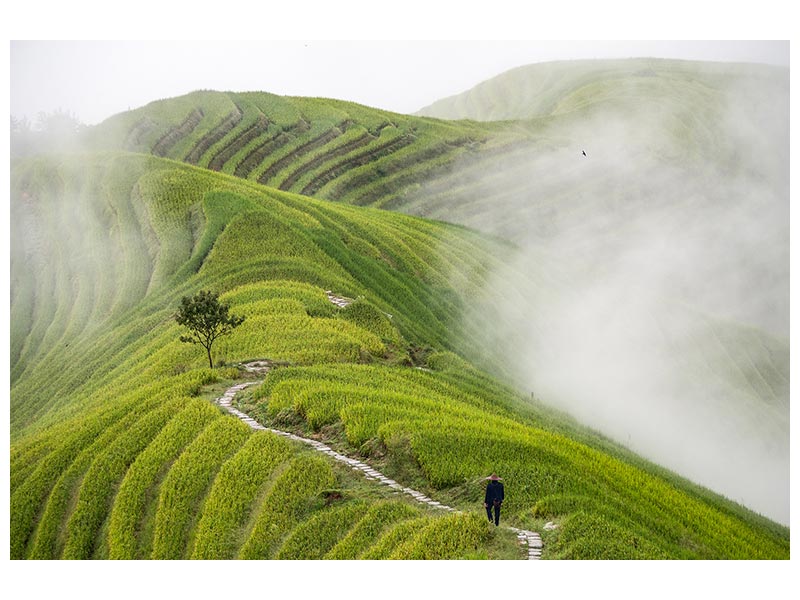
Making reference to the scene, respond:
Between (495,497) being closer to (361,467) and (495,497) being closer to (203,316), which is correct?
(361,467)

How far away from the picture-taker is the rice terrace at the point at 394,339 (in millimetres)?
22281

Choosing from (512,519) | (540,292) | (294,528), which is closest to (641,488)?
(512,519)

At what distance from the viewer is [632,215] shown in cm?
11488

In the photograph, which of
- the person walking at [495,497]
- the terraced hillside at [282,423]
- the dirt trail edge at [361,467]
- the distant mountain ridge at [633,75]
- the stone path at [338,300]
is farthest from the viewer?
the distant mountain ridge at [633,75]

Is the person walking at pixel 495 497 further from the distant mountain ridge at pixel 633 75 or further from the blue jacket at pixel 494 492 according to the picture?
the distant mountain ridge at pixel 633 75

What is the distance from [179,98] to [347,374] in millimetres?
100563

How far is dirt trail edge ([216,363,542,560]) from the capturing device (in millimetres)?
18569

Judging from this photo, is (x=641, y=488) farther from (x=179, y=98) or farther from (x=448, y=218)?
(x=179, y=98)

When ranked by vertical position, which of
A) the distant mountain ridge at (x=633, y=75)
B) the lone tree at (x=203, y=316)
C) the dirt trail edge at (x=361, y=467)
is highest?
the distant mountain ridge at (x=633, y=75)

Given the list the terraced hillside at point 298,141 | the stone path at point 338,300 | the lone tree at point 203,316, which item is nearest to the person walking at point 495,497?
the lone tree at point 203,316

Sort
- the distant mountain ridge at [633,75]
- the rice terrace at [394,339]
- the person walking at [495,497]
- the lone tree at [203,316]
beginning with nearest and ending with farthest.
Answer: the person walking at [495,497], the rice terrace at [394,339], the lone tree at [203,316], the distant mountain ridge at [633,75]

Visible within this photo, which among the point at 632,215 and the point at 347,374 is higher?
the point at 632,215

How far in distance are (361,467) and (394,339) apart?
56.5 feet

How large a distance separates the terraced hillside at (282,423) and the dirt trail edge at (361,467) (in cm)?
31
